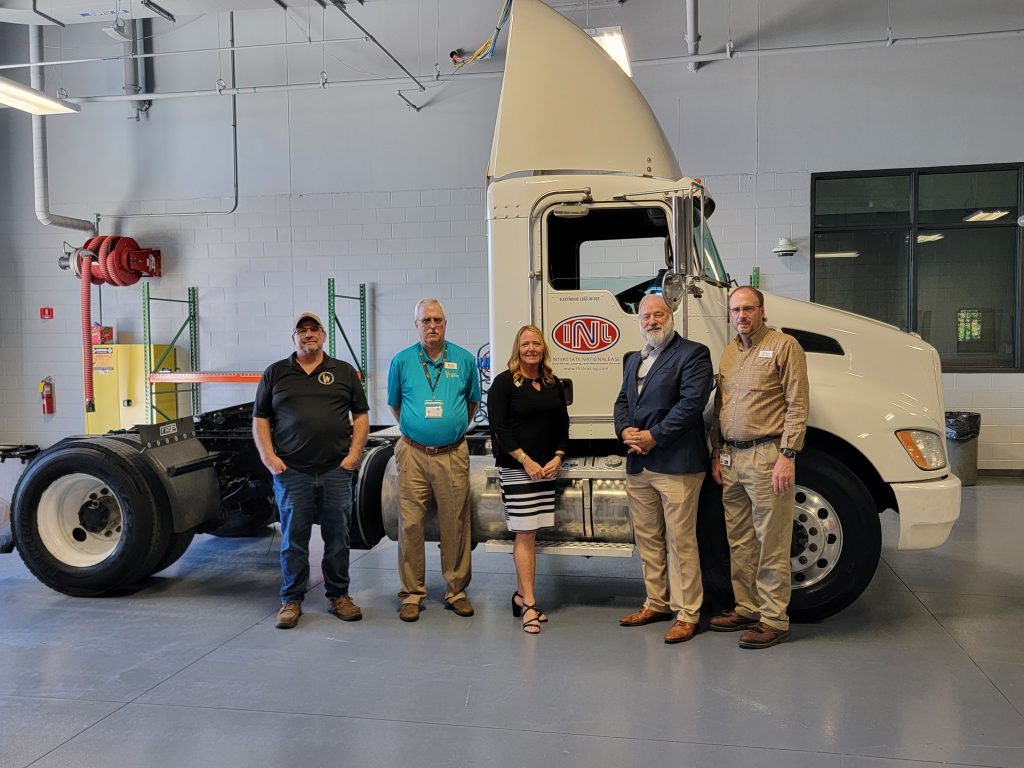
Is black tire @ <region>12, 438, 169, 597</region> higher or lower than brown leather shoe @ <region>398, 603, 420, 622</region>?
higher

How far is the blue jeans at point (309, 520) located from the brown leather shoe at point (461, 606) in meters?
0.65

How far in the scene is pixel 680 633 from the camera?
15.1 feet

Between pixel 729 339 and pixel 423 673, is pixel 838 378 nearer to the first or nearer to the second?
pixel 729 339

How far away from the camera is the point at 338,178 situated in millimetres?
10977

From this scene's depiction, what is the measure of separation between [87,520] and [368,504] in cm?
195

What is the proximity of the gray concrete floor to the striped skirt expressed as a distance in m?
0.64

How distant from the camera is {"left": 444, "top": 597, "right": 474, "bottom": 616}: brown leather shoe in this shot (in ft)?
16.7

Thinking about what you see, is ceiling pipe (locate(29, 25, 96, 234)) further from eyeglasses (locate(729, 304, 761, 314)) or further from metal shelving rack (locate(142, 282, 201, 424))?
eyeglasses (locate(729, 304, 761, 314))

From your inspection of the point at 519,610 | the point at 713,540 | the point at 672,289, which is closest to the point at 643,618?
the point at 713,540

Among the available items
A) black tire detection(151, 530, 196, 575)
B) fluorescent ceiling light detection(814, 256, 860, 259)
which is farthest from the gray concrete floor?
fluorescent ceiling light detection(814, 256, 860, 259)

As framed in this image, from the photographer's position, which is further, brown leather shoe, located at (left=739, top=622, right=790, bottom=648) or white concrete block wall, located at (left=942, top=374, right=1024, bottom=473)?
white concrete block wall, located at (left=942, top=374, right=1024, bottom=473)

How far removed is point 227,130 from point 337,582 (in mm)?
8041

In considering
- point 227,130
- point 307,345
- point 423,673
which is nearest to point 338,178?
point 227,130

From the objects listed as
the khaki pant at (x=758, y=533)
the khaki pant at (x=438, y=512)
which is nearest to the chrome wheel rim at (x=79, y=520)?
the khaki pant at (x=438, y=512)
